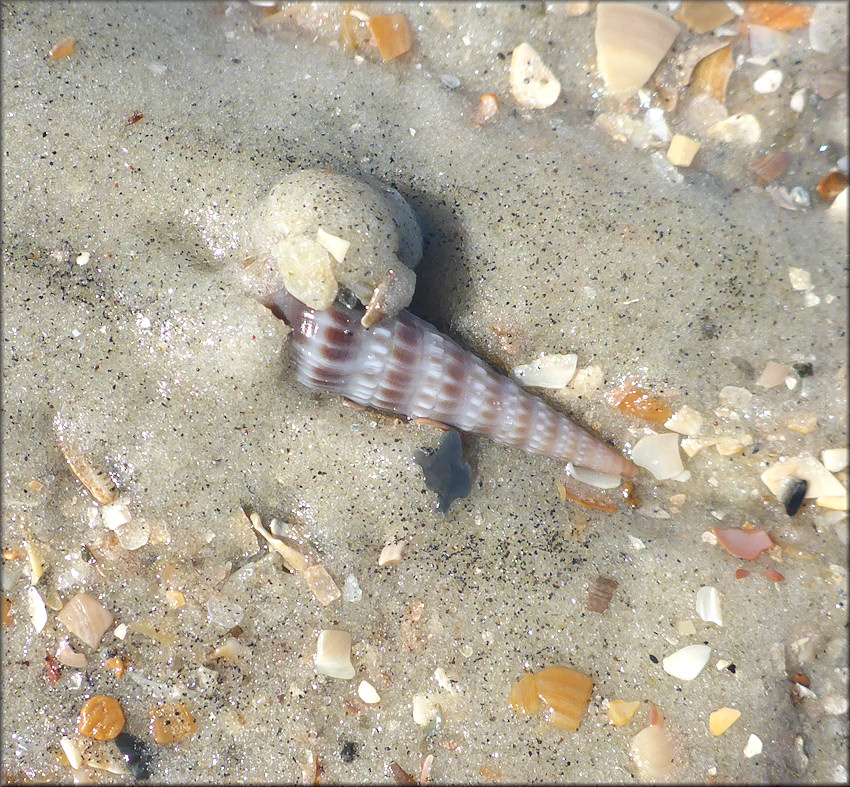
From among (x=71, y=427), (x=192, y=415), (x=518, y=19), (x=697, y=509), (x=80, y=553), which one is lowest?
(x=80, y=553)

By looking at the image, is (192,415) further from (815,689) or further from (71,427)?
(815,689)

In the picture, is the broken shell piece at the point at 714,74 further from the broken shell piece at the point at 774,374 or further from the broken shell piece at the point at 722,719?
the broken shell piece at the point at 722,719

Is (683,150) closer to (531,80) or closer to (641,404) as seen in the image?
(531,80)

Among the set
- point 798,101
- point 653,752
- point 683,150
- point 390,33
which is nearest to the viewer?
point 653,752

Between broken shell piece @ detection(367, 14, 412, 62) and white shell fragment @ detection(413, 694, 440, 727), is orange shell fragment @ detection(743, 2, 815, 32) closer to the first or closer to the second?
broken shell piece @ detection(367, 14, 412, 62)

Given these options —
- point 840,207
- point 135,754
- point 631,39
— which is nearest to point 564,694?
point 135,754

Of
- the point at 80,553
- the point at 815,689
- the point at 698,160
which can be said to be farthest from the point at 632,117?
the point at 80,553

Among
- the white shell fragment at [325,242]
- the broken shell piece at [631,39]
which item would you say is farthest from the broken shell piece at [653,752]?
the broken shell piece at [631,39]
